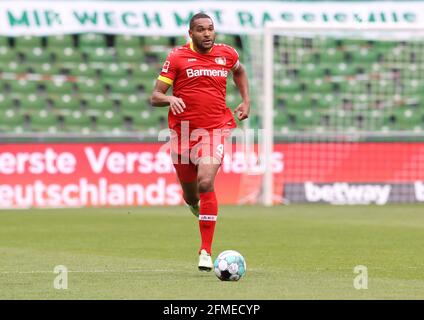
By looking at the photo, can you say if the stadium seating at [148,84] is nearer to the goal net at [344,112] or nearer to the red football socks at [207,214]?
the goal net at [344,112]

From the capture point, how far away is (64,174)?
2184 cm

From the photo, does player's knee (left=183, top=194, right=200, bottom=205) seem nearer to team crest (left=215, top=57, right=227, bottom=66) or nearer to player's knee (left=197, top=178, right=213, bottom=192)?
player's knee (left=197, top=178, right=213, bottom=192)

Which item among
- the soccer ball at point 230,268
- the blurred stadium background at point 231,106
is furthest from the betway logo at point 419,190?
the soccer ball at point 230,268

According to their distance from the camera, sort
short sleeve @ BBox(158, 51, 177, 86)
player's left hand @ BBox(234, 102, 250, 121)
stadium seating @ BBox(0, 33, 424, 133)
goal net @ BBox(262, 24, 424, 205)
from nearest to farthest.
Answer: short sleeve @ BBox(158, 51, 177, 86) → player's left hand @ BBox(234, 102, 250, 121) → goal net @ BBox(262, 24, 424, 205) → stadium seating @ BBox(0, 33, 424, 133)

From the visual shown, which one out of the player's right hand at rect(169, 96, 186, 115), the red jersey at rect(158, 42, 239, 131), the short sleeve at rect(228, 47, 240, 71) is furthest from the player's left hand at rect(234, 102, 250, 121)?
the player's right hand at rect(169, 96, 186, 115)

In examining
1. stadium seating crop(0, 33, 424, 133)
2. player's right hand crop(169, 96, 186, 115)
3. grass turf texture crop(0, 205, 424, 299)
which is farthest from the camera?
stadium seating crop(0, 33, 424, 133)

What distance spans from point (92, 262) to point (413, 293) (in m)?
3.84

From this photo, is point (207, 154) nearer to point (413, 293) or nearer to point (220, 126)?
point (220, 126)

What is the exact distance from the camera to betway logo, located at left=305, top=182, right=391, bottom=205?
904 inches

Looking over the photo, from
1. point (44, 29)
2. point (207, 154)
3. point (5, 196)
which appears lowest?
point (5, 196)

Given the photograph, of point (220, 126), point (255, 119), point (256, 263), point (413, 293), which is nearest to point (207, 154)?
point (220, 126)

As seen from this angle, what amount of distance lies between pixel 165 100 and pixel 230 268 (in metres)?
1.98

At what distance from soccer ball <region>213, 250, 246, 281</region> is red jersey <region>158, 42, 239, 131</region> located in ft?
5.89
